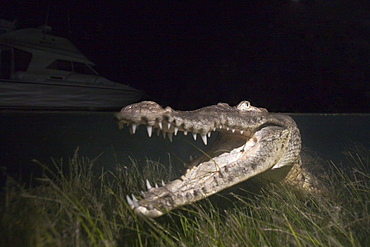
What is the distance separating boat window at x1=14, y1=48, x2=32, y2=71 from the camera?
1345mm

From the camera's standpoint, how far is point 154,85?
5.77 feet

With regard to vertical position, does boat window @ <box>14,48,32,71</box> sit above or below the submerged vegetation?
above

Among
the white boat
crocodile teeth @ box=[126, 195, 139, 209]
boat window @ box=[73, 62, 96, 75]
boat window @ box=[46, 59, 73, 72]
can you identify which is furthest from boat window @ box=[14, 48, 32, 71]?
crocodile teeth @ box=[126, 195, 139, 209]

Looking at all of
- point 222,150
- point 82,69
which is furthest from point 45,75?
point 222,150

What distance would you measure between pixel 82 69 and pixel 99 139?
1048 millimetres

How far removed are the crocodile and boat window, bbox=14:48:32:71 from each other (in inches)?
27.9

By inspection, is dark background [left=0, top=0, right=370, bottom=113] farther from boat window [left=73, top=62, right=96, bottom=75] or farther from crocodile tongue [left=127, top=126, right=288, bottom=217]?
crocodile tongue [left=127, top=126, right=288, bottom=217]

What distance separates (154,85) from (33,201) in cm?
116

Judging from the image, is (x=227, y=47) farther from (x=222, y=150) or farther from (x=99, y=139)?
(x=99, y=139)

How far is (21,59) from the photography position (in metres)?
1.35

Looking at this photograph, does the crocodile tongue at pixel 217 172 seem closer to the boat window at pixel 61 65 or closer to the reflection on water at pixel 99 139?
the reflection on water at pixel 99 139

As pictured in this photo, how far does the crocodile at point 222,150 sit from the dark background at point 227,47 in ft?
1.35

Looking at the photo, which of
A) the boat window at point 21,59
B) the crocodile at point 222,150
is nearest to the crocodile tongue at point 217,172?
the crocodile at point 222,150

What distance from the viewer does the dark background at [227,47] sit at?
1561mm
